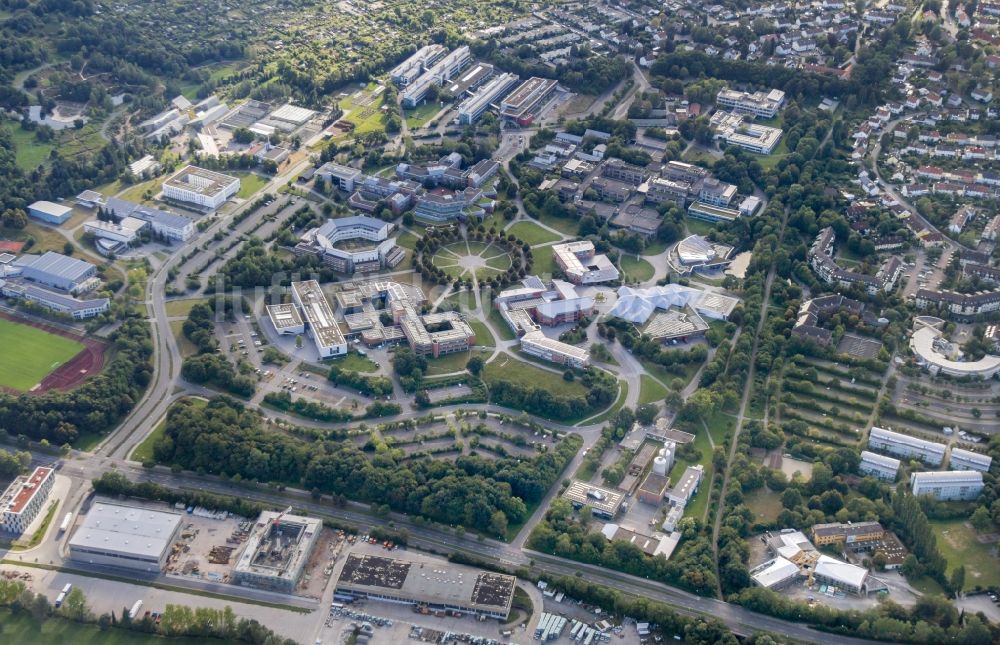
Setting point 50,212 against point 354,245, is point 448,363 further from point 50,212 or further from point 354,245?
point 50,212

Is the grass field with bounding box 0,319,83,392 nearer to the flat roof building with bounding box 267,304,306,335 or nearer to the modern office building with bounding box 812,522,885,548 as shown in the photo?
the flat roof building with bounding box 267,304,306,335

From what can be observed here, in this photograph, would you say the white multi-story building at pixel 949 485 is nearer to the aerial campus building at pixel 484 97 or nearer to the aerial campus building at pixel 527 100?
the aerial campus building at pixel 527 100

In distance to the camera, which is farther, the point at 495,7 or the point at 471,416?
the point at 495,7

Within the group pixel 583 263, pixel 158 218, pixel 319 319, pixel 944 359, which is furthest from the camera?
pixel 158 218

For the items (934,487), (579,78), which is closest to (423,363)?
(934,487)

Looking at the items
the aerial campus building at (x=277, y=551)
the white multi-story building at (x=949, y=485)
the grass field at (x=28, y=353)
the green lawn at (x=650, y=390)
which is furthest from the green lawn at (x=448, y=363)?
the white multi-story building at (x=949, y=485)

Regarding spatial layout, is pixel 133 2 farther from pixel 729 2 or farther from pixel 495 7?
pixel 729 2

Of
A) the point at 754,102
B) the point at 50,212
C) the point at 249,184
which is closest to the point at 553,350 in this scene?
the point at 249,184
